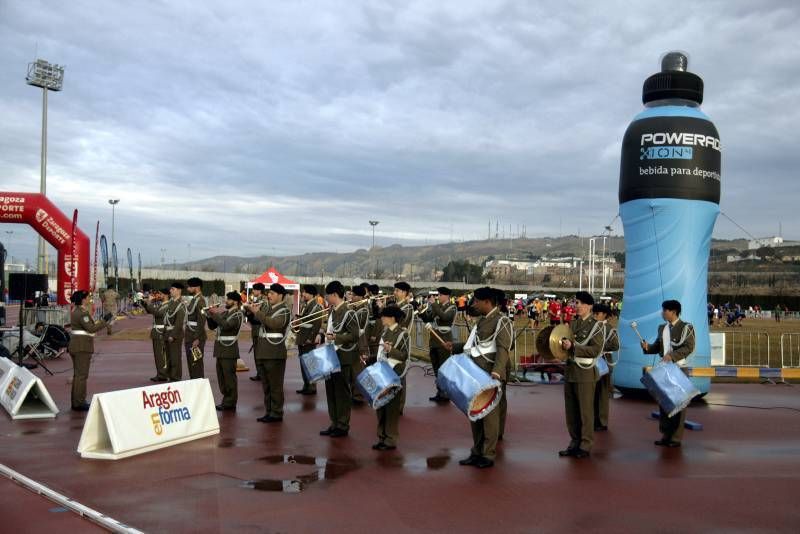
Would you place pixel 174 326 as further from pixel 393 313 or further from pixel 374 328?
pixel 393 313

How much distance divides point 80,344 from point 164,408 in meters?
3.10

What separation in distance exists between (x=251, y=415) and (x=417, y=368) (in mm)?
7400

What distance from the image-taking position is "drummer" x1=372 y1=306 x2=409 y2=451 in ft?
28.4

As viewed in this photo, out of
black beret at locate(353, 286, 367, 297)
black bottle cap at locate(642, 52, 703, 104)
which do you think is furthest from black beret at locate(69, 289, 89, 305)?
black bottle cap at locate(642, 52, 703, 104)

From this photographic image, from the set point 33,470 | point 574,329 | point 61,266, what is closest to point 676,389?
point 574,329

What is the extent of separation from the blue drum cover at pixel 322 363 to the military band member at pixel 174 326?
17.3ft

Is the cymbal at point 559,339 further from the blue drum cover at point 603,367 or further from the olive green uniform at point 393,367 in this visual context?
the olive green uniform at point 393,367

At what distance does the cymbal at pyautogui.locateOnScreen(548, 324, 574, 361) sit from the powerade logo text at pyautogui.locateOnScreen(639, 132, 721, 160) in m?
5.40

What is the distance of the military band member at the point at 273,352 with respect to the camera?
1023 centimetres

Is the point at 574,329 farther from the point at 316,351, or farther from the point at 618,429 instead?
the point at 316,351

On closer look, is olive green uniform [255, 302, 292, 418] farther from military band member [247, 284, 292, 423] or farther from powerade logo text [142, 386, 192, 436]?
powerade logo text [142, 386, 192, 436]

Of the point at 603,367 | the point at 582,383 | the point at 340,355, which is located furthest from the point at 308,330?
the point at 582,383

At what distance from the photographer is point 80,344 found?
10.9 m

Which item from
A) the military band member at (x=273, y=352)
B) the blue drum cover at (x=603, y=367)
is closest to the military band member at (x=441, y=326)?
the blue drum cover at (x=603, y=367)
